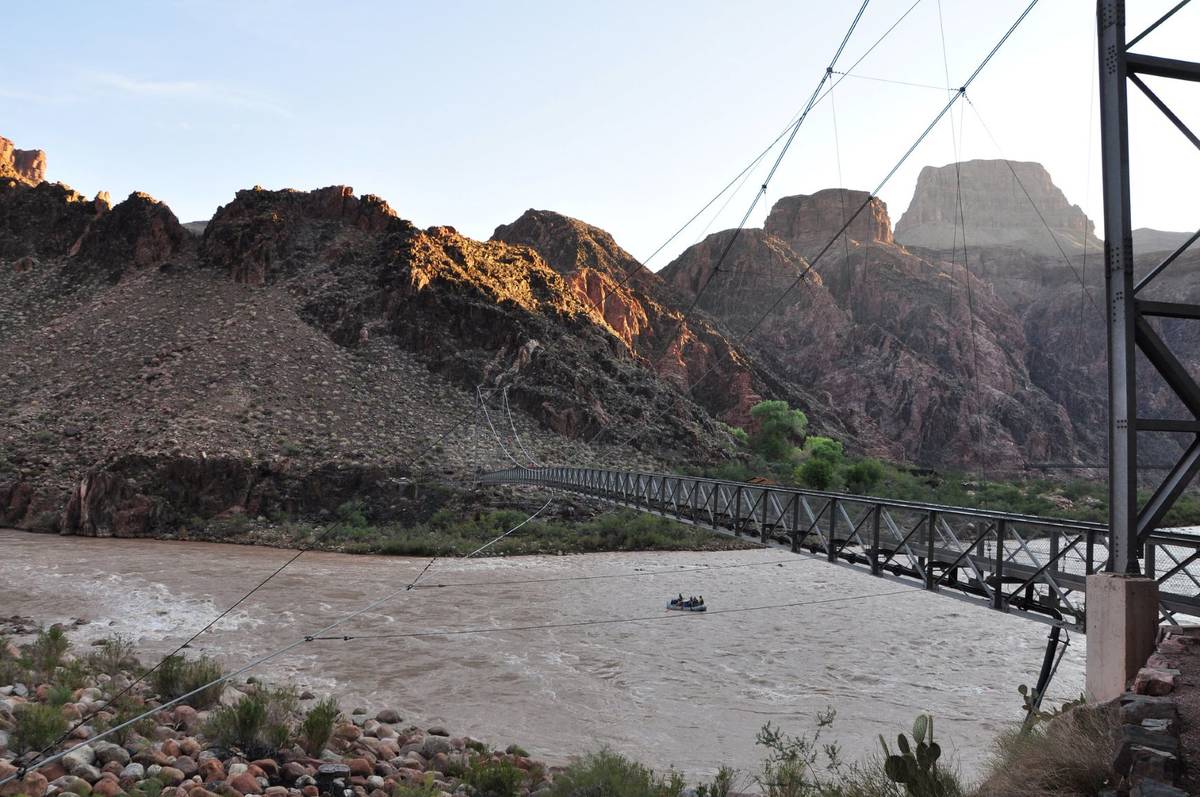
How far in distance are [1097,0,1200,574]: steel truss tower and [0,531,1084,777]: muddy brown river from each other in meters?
3.77

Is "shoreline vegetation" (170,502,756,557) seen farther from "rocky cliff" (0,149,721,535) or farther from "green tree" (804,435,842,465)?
"green tree" (804,435,842,465)

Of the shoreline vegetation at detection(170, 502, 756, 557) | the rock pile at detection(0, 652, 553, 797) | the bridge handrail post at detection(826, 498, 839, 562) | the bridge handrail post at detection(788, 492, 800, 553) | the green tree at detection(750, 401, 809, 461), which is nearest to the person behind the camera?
the rock pile at detection(0, 652, 553, 797)

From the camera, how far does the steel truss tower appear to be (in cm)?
525

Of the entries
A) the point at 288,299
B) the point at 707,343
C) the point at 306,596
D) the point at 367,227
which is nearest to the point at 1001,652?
the point at 306,596

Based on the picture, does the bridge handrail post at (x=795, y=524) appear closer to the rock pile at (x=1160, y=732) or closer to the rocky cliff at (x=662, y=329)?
the rock pile at (x=1160, y=732)

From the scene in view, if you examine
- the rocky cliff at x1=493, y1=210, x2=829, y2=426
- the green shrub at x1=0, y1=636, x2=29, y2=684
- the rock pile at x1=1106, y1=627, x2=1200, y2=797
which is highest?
the rocky cliff at x1=493, y1=210, x2=829, y2=426

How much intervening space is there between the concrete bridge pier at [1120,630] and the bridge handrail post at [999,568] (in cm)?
274

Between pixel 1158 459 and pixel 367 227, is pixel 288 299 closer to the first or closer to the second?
pixel 367 227

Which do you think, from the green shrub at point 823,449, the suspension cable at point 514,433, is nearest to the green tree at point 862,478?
the green shrub at point 823,449

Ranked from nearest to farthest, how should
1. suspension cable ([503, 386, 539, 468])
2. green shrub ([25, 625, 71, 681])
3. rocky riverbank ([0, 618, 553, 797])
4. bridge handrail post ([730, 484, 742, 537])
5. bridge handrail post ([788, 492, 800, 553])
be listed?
rocky riverbank ([0, 618, 553, 797]) → green shrub ([25, 625, 71, 681]) → bridge handrail post ([788, 492, 800, 553]) → bridge handrail post ([730, 484, 742, 537]) → suspension cable ([503, 386, 539, 468])

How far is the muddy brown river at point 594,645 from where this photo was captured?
33.0 feet

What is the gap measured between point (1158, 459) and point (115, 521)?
82.2 m

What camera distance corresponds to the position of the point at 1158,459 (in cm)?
7219

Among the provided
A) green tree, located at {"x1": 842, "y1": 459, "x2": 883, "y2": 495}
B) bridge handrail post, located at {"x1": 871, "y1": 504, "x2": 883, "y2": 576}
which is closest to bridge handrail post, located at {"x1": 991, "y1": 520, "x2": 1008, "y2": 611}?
bridge handrail post, located at {"x1": 871, "y1": 504, "x2": 883, "y2": 576}
